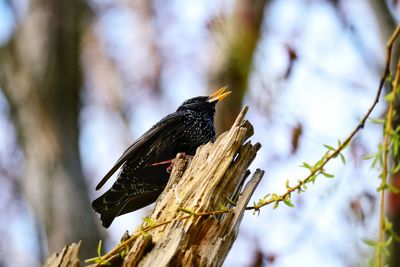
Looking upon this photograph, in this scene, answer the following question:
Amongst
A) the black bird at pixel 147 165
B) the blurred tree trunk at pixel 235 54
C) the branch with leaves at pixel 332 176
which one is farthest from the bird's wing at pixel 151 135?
the branch with leaves at pixel 332 176

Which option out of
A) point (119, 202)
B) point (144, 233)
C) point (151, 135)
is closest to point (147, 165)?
point (151, 135)

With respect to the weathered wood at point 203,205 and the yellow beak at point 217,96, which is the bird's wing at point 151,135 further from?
the weathered wood at point 203,205

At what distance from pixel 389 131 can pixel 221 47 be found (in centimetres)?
445

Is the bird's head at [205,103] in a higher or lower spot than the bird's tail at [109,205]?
higher

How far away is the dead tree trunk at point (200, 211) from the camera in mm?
2926

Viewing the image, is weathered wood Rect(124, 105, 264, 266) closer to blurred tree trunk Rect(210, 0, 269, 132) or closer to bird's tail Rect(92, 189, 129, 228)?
bird's tail Rect(92, 189, 129, 228)

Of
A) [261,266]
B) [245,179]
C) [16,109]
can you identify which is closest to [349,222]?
[245,179]

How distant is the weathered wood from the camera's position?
2.94 metres

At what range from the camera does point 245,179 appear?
3.38 metres

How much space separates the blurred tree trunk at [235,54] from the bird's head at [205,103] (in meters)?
0.38

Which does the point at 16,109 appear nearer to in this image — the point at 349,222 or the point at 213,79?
the point at 213,79

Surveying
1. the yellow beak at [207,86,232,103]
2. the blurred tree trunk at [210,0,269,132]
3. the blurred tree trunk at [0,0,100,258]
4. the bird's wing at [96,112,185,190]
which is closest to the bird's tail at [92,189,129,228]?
the bird's wing at [96,112,185,190]

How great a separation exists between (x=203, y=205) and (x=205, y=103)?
263 cm

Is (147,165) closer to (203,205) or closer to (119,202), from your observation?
(119,202)
